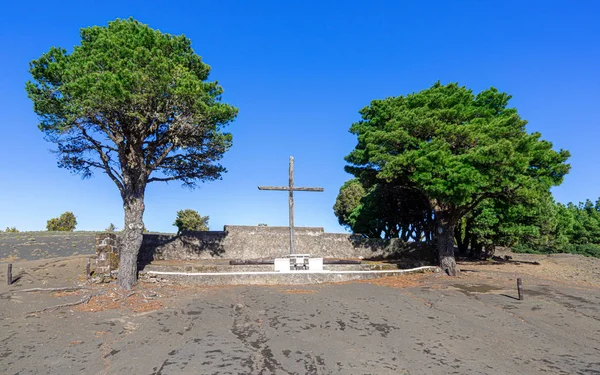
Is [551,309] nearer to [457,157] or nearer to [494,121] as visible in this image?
[457,157]

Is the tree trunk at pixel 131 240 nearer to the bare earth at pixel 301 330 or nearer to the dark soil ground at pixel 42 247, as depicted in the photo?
the bare earth at pixel 301 330

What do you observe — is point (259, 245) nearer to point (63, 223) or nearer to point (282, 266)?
point (282, 266)

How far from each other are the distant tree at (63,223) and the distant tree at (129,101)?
50.7 metres

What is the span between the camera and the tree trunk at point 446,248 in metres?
18.6

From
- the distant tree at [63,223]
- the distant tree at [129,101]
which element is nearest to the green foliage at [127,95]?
the distant tree at [129,101]

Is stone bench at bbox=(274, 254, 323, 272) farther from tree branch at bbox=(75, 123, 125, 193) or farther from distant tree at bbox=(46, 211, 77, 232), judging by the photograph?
distant tree at bbox=(46, 211, 77, 232)

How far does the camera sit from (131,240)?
14.2 m

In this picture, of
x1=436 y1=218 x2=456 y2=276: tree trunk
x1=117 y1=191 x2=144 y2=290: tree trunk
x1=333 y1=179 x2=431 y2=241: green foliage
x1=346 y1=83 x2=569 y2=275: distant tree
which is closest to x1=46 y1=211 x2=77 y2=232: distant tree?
x1=333 y1=179 x2=431 y2=241: green foliage

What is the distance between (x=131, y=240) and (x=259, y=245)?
1104 cm

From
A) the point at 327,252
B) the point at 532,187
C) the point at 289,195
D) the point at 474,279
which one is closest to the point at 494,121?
the point at 532,187

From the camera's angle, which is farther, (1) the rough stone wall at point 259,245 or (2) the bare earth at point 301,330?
(1) the rough stone wall at point 259,245

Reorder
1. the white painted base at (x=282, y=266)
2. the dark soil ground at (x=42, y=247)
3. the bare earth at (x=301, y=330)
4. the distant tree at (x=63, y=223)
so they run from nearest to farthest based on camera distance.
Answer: the bare earth at (x=301, y=330), the white painted base at (x=282, y=266), the dark soil ground at (x=42, y=247), the distant tree at (x=63, y=223)

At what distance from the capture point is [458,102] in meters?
19.0

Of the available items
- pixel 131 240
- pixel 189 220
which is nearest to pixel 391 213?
pixel 131 240
